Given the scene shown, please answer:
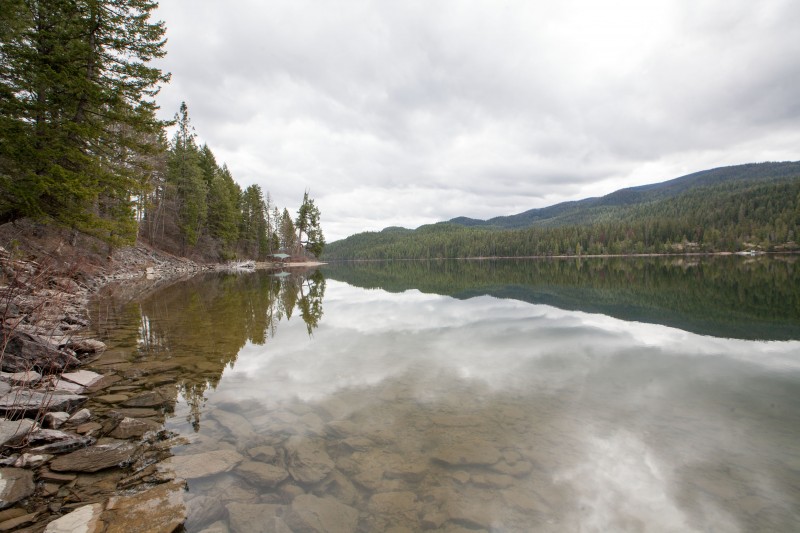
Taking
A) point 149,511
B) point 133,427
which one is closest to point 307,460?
point 149,511

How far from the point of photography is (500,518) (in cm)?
388

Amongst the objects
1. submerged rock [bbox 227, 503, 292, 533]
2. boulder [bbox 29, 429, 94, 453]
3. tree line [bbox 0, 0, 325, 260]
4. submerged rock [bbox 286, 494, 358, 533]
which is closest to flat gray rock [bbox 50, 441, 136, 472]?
boulder [bbox 29, 429, 94, 453]

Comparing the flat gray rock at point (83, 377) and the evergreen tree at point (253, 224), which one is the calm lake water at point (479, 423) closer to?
the flat gray rock at point (83, 377)

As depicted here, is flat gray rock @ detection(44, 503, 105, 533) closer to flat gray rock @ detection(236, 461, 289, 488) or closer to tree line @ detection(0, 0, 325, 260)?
flat gray rock @ detection(236, 461, 289, 488)

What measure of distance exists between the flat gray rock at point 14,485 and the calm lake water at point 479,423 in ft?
4.42

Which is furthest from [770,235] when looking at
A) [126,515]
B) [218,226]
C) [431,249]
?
[126,515]

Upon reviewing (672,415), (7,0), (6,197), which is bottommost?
(672,415)

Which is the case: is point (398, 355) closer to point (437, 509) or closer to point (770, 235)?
point (437, 509)

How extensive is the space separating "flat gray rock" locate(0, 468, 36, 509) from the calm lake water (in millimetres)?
1346

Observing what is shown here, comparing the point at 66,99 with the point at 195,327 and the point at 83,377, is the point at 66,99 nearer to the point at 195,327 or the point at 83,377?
the point at 195,327

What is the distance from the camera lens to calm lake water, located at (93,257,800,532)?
4012 mm

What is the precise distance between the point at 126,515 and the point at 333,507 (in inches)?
80.7

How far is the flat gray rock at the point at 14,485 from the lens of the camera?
149 inches

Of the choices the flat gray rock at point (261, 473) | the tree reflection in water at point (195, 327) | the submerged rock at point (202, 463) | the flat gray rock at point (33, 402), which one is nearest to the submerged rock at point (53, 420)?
the flat gray rock at point (33, 402)
